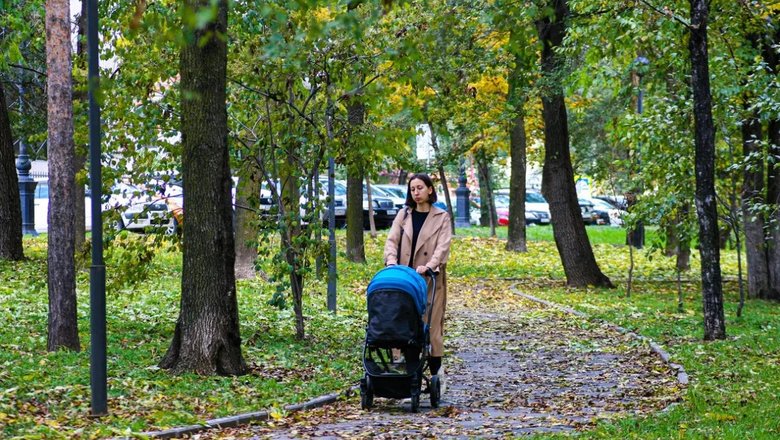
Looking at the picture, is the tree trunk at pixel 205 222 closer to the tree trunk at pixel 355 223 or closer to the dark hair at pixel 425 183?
the dark hair at pixel 425 183

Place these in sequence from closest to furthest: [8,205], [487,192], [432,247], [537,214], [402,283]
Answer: [402,283] → [432,247] → [8,205] → [487,192] → [537,214]

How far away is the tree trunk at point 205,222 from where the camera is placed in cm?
1094

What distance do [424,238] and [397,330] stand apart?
4.06 ft

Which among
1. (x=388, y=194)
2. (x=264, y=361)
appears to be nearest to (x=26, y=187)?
(x=388, y=194)

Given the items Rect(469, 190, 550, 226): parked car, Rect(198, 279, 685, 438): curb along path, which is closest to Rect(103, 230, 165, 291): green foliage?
Rect(198, 279, 685, 438): curb along path

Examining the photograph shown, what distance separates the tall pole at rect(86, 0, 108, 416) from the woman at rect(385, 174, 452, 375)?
2.56m

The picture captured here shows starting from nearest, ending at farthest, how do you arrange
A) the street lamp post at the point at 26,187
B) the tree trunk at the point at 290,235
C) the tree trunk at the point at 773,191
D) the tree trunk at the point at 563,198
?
the tree trunk at the point at 290,235, the tree trunk at the point at 773,191, the tree trunk at the point at 563,198, the street lamp post at the point at 26,187

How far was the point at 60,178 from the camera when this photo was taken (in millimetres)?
11781

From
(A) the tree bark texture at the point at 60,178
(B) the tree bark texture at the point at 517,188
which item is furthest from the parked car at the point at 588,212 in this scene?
(A) the tree bark texture at the point at 60,178

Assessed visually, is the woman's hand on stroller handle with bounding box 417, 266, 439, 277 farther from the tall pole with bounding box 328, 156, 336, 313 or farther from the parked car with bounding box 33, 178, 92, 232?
the parked car with bounding box 33, 178, 92, 232

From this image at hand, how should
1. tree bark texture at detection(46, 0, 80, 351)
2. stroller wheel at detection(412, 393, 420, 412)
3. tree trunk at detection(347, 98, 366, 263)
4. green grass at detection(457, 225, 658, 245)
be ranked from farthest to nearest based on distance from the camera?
1. green grass at detection(457, 225, 658, 245)
2. tree trunk at detection(347, 98, 366, 263)
3. tree bark texture at detection(46, 0, 80, 351)
4. stroller wheel at detection(412, 393, 420, 412)

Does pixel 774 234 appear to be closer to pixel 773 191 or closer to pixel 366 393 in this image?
pixel 773 191

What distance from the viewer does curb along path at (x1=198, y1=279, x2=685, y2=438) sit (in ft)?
29.0

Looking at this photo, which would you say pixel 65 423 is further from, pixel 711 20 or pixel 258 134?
pixel 711 20
